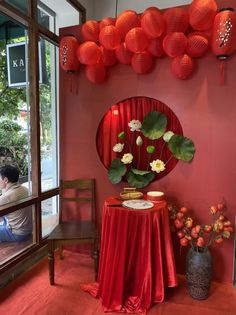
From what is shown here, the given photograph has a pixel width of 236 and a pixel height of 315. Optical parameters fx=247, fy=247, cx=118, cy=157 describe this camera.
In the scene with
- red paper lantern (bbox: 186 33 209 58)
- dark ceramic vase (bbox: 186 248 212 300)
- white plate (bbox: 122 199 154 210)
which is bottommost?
dark ceramic vase (bbox: 186 248 212 300)

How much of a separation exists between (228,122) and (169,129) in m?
0.52

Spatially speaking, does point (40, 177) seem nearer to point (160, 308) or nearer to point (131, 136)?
point (131, 136)

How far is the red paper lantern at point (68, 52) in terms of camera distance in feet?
7.80

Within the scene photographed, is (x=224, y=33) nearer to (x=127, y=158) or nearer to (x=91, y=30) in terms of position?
(x=91, y=30)

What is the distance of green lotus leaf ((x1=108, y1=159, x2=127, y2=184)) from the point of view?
2.42m

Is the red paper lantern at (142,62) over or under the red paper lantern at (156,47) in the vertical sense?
under

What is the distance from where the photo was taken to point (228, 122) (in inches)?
83.7

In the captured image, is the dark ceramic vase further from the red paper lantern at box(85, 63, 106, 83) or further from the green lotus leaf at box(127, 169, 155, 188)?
the red paper lantern at box(85, 63, 106, 83)

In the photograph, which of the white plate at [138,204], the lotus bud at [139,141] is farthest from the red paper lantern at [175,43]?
the white plate at [138,204]

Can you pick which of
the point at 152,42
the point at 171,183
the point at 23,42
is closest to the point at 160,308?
the point at 171,183

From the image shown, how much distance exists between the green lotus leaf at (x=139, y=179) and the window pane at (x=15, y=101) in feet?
3.48

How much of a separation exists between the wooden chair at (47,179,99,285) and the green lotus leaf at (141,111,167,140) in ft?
2.57

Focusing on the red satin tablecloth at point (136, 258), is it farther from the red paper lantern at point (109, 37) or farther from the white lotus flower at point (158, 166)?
the red paper lantern at point (109, 37)

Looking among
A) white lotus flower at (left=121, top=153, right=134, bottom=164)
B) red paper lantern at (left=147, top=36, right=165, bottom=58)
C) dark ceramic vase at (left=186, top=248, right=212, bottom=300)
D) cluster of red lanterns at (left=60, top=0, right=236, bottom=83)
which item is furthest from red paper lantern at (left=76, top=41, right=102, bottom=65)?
dark ceramic vase at (left=186, top=248, right=212, bottom=300)
